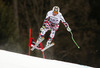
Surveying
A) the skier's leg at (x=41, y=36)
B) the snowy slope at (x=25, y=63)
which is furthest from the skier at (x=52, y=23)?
the snowy slope at (x=25, y=63)

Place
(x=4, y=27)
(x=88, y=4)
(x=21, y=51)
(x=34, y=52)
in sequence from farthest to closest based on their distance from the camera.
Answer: (x=4, y=27) < (x=21, y=51) < (x=34, y=52) < (x=88, y=4)

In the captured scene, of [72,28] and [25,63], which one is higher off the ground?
[72,28]

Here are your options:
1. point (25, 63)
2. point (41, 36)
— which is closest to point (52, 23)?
point (41, 36)

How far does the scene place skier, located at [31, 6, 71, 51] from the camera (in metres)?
3.81

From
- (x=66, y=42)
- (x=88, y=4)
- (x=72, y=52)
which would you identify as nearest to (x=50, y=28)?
(x=66, y=42)

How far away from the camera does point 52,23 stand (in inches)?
153

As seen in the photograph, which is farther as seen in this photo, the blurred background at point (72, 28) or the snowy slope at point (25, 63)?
the blurred background at point (72, 28)

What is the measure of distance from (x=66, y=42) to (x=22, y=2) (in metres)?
1.52

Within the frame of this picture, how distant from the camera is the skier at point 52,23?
3.81m

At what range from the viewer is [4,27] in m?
4.78

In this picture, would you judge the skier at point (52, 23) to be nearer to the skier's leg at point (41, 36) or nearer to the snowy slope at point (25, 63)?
the skier's leg at point (41, 36)

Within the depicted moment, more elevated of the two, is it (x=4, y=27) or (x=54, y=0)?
(x=54, y=0)

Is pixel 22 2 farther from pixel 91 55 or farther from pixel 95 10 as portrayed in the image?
pixel 91 55

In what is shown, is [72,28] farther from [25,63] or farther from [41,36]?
[25,63]
